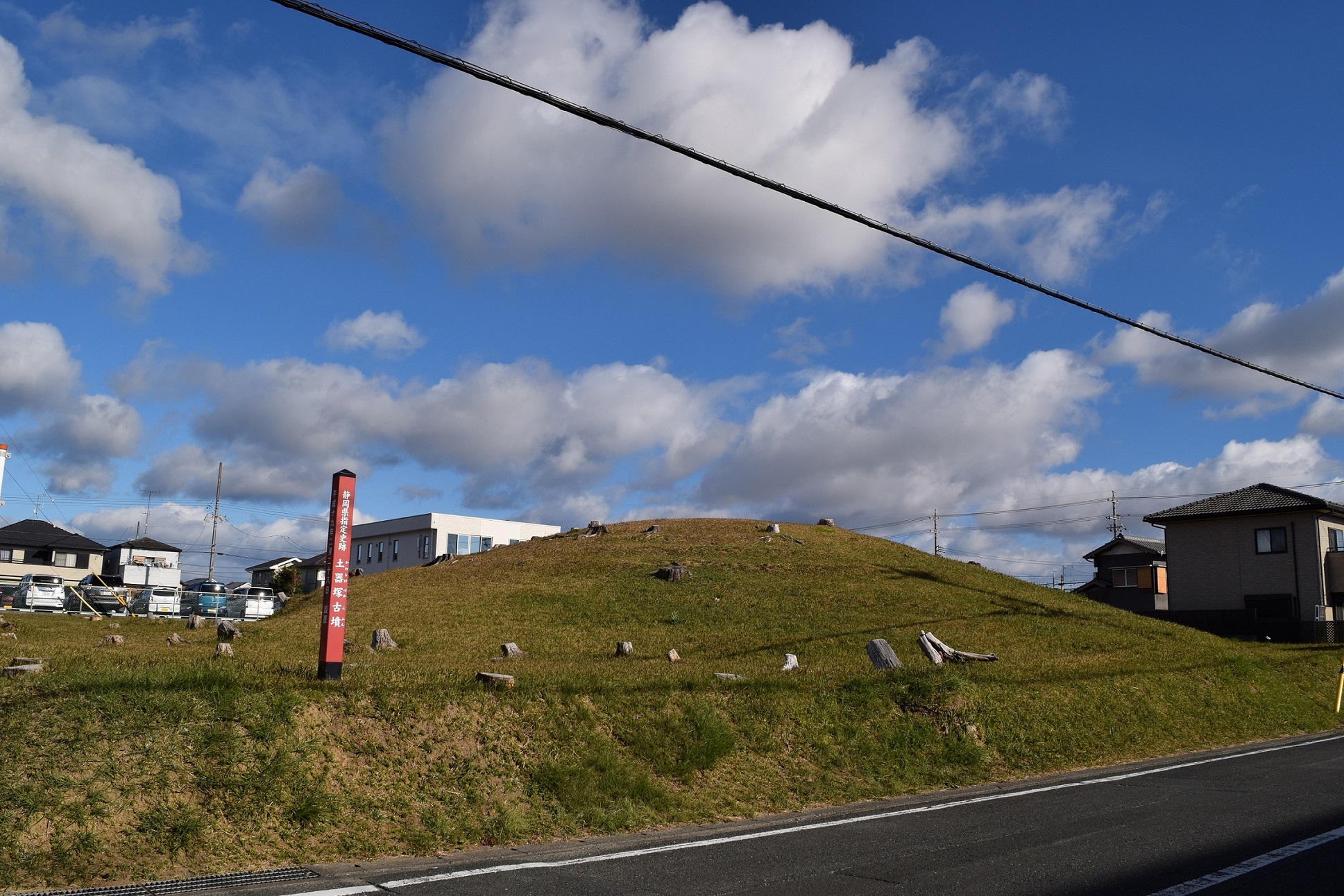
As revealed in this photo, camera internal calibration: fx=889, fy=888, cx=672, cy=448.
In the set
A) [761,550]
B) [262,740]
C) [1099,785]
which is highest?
[761,550]

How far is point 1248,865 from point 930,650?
1247 centimetres

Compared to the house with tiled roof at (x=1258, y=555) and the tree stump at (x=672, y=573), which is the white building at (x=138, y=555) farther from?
the house with tiled roof at (x=1258, y=555)

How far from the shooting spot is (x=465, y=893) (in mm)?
7027

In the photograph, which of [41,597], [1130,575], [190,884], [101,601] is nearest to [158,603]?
[101,601]

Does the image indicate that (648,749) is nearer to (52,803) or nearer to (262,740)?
(262,740)

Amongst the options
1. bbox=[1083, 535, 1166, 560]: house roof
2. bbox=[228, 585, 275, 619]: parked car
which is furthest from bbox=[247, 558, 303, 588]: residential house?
bbox=[1083, 535, 1166, 560]: house roof

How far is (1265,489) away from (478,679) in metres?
53.1

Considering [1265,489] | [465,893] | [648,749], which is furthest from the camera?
[1265,489]

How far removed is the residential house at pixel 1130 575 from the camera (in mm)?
66188

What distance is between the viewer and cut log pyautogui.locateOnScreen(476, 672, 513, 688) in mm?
11945

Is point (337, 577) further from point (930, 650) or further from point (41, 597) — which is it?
point (41, 597)

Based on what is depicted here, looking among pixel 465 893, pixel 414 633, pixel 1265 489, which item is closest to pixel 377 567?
pixel 414 633

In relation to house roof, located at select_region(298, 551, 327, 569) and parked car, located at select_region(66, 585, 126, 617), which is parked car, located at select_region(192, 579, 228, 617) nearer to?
parked car, located at select_region(66, 585, 126, 617)

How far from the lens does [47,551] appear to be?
8006 centimetres
